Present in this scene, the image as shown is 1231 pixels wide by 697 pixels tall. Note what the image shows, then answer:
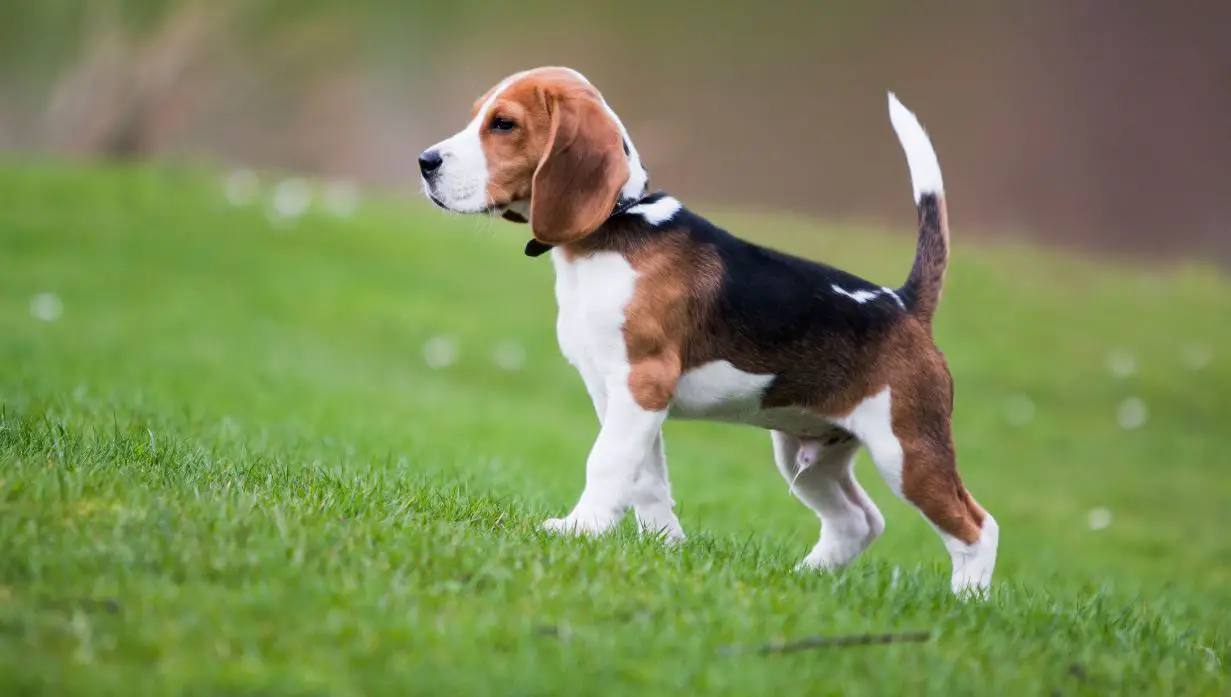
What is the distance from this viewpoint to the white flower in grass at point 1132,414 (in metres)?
15.4

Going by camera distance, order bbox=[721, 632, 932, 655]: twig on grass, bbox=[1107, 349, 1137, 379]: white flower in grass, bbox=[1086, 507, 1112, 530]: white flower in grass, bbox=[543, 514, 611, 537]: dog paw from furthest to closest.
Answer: bbox=[1107, 349, 1137, 379]: white flower in grass < bbox=[1086, 507, 1112, 530]: white flower in grass < bbox=[543, 514, 611, 537]: dog paw < bbox=[721, 632, 932, 655]: twig on grass

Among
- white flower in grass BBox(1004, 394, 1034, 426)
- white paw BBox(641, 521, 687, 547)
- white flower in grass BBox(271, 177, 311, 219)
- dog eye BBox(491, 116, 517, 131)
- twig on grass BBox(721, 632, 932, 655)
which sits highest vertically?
white flower in grass BBox(271, 177, 311, 219)

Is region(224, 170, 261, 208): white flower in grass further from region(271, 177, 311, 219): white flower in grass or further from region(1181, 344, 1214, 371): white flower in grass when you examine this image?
region(1181, 344, 1214, 371): white flower in grass

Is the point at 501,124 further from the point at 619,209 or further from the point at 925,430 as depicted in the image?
the point at 925,430

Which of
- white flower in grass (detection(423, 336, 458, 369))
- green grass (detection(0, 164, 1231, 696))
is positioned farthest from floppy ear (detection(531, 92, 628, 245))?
white flower in grass (detection(423, 336, 458, 369))

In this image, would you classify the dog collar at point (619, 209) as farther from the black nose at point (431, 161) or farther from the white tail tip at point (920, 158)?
the white tail tip at point (920, 158)

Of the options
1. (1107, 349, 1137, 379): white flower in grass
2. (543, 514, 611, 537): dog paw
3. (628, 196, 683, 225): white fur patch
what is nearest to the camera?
(543, 514, 611, 537): dog paw

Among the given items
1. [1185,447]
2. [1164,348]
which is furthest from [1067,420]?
[1164,348]

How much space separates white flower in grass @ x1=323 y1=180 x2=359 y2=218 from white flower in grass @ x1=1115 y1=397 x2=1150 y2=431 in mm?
10486

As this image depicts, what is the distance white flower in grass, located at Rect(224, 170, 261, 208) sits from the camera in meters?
18.8

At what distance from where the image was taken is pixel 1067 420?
1546 centimetres

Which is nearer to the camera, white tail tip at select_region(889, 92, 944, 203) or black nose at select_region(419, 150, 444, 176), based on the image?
black nose at select_region(419, 150, 444, 176)

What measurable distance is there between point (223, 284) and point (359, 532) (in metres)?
12.4

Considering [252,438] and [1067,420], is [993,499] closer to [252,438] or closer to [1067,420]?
[1067,420]
